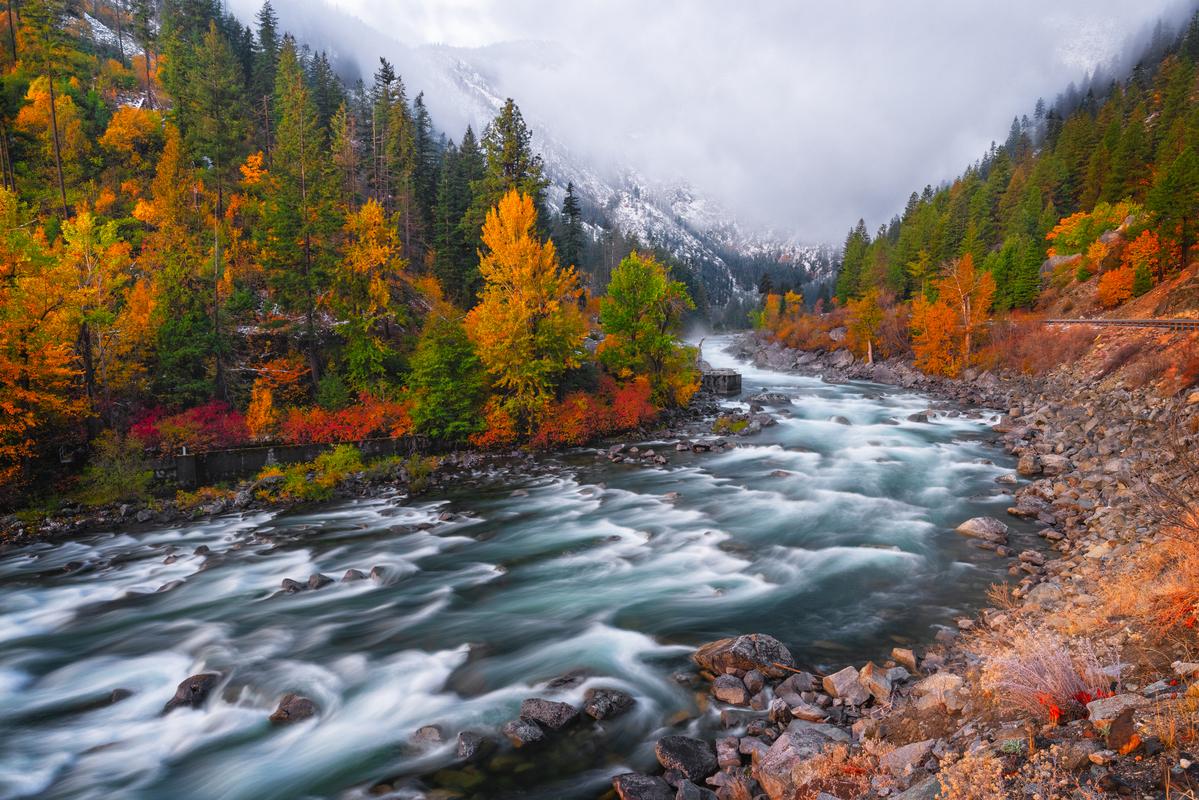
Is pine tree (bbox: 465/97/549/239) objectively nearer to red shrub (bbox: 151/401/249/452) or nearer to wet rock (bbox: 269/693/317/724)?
red shrub (bbox: 151/401/249/452)

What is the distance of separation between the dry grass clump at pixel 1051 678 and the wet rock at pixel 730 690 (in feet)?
11.4

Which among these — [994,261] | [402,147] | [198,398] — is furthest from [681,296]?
[994,261]

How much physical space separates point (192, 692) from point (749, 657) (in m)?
9.82

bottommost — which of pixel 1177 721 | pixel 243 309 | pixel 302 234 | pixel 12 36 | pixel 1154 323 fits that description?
pixel 1177 721

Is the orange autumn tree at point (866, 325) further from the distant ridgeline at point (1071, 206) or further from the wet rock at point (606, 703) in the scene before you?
the wet rock at point (606, 703)

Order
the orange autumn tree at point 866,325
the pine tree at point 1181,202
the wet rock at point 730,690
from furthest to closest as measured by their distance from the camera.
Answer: the orange autumn tree at point 866,325
the pine tree at point 1181,202
the wet rock at point 730,690

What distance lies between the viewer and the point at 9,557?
16844 mm

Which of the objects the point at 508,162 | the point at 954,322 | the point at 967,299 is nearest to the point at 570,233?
the point at 508,162

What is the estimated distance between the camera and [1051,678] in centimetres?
542

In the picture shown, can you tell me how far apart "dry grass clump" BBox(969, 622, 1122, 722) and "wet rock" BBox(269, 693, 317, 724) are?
399 inches

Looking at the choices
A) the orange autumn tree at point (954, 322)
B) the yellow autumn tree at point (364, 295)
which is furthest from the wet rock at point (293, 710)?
the orange autumn tree at point (954, 322)

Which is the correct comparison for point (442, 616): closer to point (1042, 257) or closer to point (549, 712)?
point (549, 712)

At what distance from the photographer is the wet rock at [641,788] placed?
6918 millimetres

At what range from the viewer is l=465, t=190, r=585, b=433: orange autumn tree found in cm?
2808
